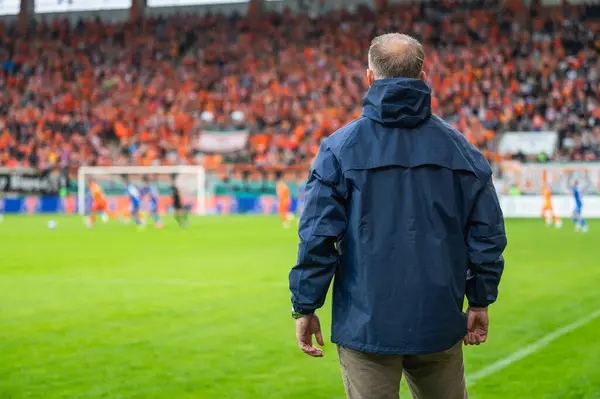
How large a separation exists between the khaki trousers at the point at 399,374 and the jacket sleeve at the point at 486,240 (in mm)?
308

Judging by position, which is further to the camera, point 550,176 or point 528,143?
point 528,143

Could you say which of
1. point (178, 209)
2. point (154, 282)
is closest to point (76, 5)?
point (178, 209)

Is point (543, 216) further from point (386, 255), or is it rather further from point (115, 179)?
point (386, 255)

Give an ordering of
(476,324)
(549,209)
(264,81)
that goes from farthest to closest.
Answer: (264,81) < (549,209) < (476,324)

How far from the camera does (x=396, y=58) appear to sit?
3.73 meters

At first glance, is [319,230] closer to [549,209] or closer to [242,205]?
[549,209]

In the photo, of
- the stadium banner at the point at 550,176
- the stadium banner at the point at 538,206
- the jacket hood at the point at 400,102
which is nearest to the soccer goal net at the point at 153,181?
the stadium banner at the point at 550,176

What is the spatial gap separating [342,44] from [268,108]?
5.87 meters

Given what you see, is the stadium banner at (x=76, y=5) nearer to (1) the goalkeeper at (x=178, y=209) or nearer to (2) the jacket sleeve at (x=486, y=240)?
(1) the goalkeeper at (x=178, y=209)

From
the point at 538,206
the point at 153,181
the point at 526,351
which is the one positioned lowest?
the point at 538,206

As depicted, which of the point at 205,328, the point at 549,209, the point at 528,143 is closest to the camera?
the point at 205,328

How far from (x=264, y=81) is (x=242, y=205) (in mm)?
9743

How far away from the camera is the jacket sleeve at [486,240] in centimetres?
371

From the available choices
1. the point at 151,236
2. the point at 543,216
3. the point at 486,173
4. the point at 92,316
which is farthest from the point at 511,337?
the point at 543,216
